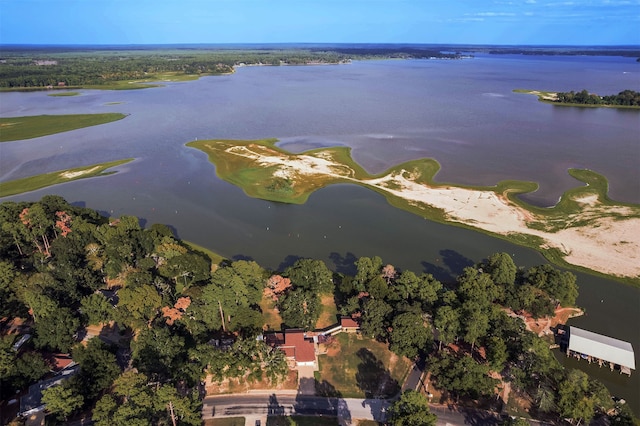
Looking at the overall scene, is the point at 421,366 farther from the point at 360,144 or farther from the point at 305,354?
the point at 360,144

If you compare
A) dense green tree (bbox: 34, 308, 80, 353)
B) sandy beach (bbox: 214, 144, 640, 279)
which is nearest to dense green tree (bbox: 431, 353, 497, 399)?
sandy beach (bbox: 214, 144, 640, 279)

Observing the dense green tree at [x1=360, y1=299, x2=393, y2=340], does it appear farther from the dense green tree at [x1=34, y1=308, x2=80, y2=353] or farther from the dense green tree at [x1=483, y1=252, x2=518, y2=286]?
the dense green tree at [x1=34, y1=308, x2=80, y2=353]

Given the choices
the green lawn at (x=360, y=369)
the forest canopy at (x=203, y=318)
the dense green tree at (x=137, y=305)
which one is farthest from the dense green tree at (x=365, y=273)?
the dense green tree at (x=137, y=305)

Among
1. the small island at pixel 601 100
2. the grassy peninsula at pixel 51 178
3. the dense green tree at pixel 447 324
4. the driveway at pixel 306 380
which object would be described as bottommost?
the driveway at pixel 306 380

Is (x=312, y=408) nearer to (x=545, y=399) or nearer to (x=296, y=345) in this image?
(x=296, y=345)

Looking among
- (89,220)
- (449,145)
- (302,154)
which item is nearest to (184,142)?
Answer: (302,154)

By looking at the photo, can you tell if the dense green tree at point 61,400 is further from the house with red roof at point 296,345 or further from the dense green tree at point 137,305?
the house with red roof at point 296,345

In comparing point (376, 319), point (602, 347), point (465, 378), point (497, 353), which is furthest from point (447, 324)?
point (602, 347)
